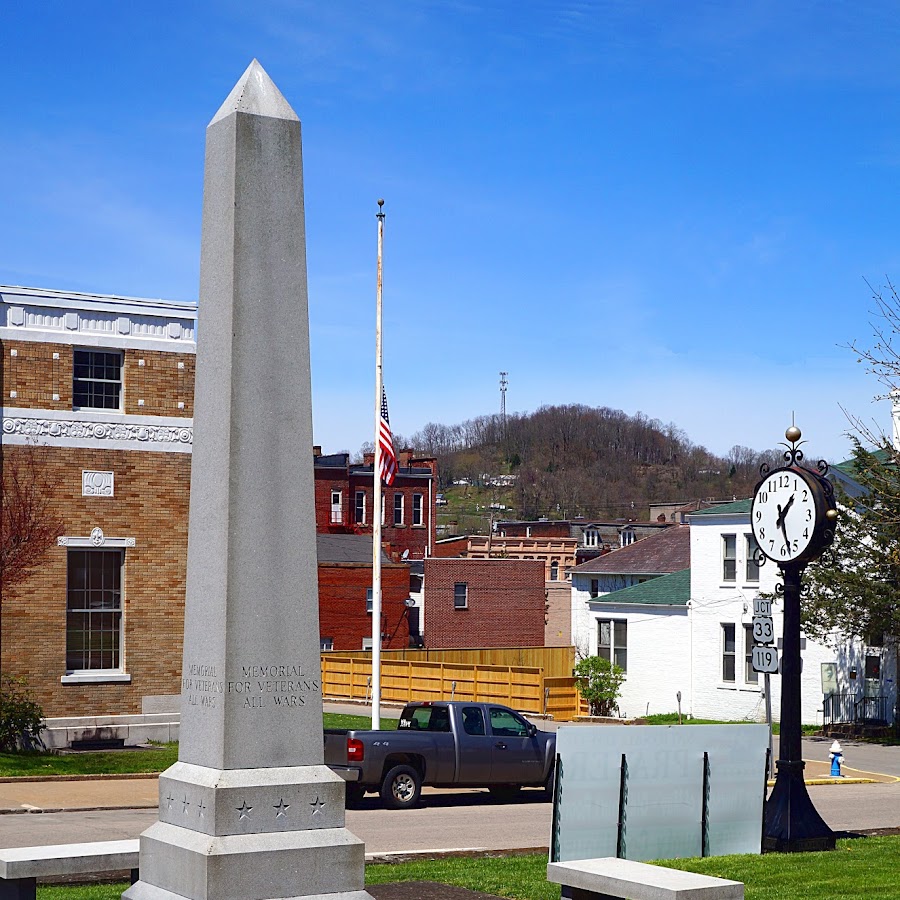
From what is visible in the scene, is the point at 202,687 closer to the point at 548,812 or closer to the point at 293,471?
the point at 293,471

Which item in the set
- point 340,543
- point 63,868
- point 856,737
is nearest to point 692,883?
point 63,868

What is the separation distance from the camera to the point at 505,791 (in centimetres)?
2330

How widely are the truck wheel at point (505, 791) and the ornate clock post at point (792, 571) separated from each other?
7.78m

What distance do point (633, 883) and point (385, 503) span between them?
68565mm

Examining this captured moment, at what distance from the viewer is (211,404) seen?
353 inches

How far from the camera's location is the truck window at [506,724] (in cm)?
2212

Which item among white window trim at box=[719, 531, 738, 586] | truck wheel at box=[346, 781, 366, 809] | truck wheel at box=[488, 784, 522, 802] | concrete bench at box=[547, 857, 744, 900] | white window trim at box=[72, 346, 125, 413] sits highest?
white window trim at box=[72, 346, 125, 413]

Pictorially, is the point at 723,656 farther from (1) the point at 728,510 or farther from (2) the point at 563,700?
(2) the point at 563,700

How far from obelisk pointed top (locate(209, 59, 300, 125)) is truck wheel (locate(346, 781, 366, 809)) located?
13291 millimetres

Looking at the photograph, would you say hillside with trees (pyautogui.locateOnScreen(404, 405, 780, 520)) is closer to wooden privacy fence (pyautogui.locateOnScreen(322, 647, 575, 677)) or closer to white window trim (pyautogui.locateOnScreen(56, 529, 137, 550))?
wooden privacy fence (pyautogui.locateOnScreen(322, 647, 575, 677))

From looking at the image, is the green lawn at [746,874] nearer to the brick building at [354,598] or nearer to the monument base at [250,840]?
the monument base at [250,840]

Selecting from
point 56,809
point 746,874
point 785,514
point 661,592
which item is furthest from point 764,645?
point 661,592

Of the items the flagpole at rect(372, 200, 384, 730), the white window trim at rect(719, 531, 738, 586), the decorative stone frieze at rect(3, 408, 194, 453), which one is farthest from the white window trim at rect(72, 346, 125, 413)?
the white window trim at rect(719, 531, 738, 586)

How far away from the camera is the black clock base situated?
14.7 meters
